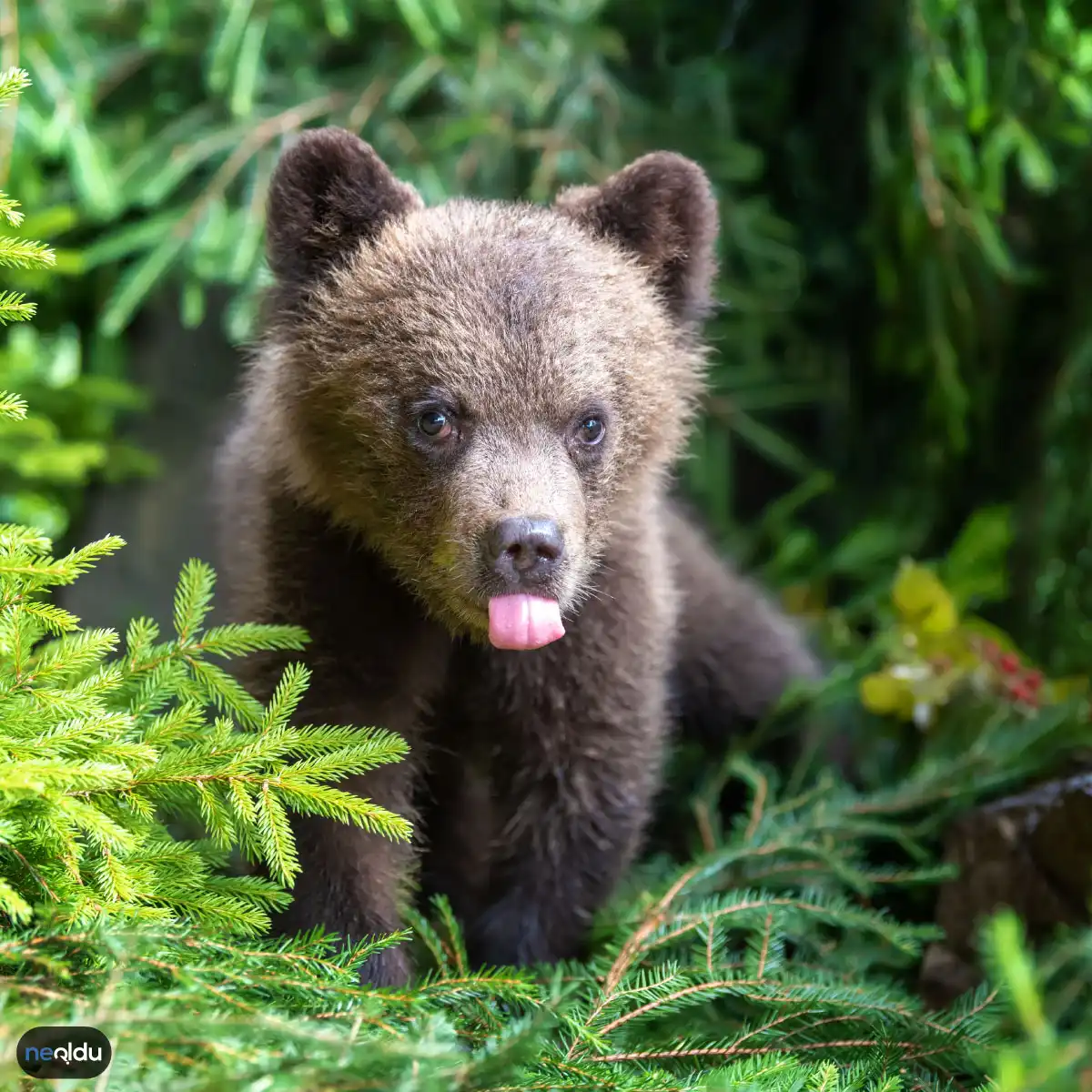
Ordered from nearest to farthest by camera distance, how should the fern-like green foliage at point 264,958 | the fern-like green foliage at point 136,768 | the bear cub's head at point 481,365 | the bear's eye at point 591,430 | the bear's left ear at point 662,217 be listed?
the fern-like green foliage at point 264,958
the fern-like green foliage at point 136,768
the bear cub's head at point 481,365
the bear's eye at point 591,430
the bear's left ear at point 662,217

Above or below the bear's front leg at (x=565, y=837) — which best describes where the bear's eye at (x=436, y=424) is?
above

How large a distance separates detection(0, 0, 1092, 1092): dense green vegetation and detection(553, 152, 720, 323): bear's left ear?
118cm

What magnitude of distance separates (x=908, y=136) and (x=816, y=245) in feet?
2.44

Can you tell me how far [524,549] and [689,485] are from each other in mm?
2696

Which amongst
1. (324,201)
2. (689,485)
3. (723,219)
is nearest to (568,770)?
(324,201)

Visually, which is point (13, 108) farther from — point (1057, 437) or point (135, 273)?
point (1057, 437)

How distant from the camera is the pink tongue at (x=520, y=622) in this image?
7.45 feet

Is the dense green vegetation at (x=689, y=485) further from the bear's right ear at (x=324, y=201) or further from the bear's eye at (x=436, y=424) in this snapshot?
the bear's right ear at (x=324, y=201)

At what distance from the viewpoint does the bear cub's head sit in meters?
2.33

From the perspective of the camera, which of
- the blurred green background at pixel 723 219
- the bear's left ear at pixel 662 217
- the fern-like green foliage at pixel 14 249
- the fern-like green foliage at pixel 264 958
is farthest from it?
the blurred green background at pixel 723 219

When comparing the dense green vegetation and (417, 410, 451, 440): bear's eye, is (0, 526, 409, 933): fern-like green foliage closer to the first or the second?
the dense green vegetation

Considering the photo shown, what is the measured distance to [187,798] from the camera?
6.95 feet

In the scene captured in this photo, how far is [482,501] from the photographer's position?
2.30 metres

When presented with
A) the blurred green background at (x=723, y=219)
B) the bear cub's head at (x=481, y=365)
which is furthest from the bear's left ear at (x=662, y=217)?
the blurred green background at (x=723, y=219)
